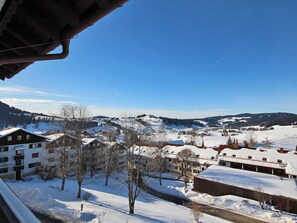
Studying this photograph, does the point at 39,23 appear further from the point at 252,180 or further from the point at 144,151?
the point at 252,180

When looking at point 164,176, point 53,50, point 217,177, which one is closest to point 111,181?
point 164,176

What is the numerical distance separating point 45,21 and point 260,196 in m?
27.0

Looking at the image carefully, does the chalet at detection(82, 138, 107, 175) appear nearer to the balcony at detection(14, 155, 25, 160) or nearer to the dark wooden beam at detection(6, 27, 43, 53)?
the balcony at detection(14, 155, 25, 160)

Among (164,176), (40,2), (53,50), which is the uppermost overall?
(40,2)

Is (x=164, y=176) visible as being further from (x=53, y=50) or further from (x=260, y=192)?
(x=53, y=50)

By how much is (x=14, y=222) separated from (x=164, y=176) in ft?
120

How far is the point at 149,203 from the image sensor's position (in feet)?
69.1

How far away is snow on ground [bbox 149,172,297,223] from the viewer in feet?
65.0

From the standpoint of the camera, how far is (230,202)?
23281 mm

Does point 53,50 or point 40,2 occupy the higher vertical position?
point 40,2

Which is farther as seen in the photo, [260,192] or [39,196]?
[260,192]

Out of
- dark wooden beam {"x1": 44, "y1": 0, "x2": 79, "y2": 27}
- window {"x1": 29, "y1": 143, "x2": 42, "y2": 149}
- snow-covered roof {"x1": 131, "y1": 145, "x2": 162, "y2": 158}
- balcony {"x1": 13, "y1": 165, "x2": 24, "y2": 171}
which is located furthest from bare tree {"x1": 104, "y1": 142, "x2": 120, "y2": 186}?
dark wooden beam {"x1": 44, "y1": 0, "x2": 79, "y2": 27}

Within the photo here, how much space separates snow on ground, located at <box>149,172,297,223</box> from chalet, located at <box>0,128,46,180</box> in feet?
62.2

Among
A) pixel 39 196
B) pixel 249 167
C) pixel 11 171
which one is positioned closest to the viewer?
pixel 39 196
